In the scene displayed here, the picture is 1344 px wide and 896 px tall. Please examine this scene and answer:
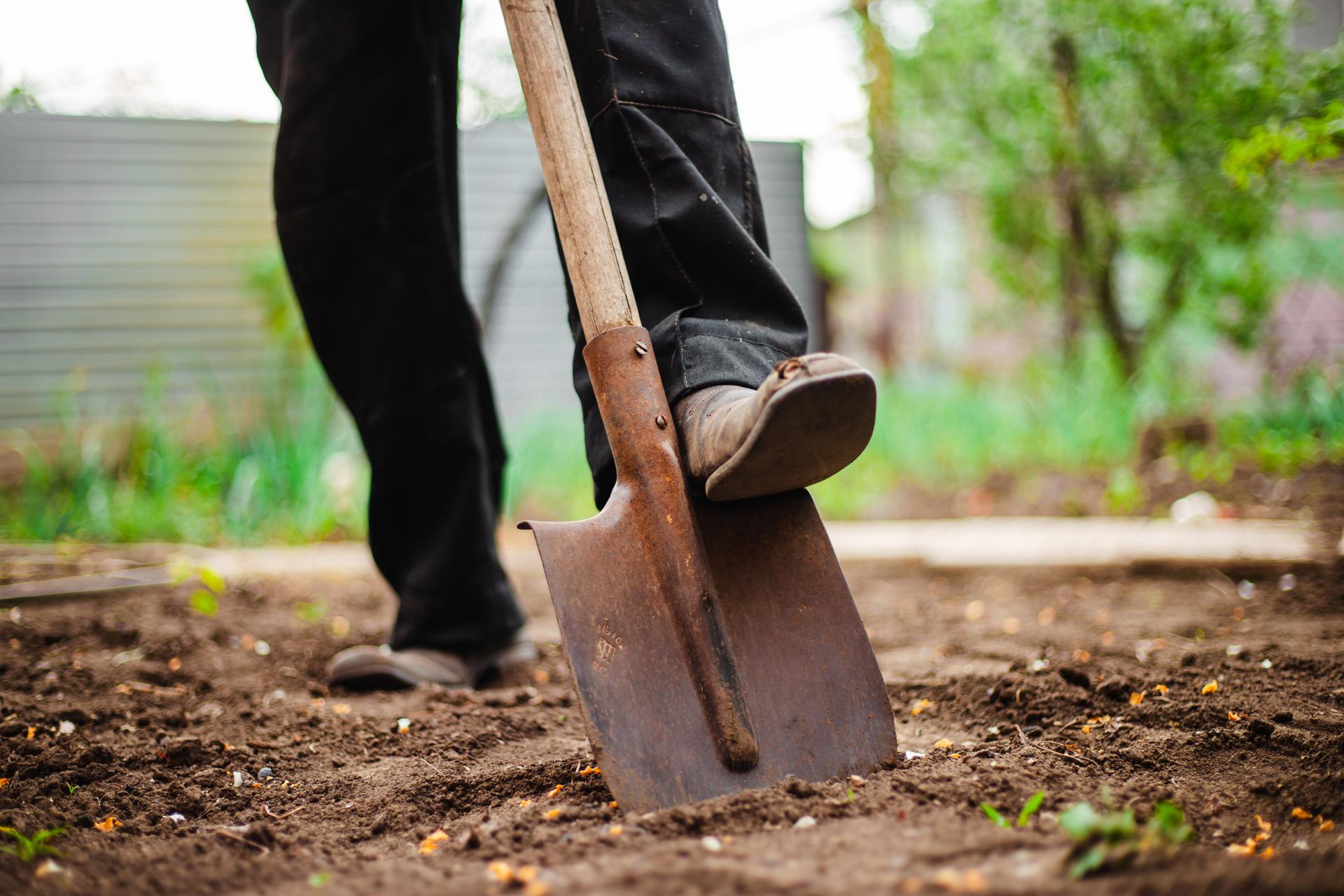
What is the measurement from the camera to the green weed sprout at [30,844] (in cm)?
94

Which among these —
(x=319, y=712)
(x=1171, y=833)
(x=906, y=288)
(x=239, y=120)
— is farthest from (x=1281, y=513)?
(x=239, y=120)

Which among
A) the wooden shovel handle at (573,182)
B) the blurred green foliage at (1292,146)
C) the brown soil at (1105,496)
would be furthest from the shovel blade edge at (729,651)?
the brown soil at (1105,496)

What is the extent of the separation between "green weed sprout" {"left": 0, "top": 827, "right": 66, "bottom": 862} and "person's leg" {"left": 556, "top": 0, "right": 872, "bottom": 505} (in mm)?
735

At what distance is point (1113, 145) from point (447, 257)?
3.90 metres

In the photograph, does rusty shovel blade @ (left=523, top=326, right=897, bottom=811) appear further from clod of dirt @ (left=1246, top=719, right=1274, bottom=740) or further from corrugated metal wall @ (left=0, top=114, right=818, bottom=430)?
corrugated metal wall @ (left=0, top=114, right=818, bottom=430)

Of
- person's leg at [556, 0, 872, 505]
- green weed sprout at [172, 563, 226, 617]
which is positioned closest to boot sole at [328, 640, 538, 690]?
green weed sprout at [172, 563, 226, 617]

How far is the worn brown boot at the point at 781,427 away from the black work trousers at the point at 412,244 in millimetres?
212

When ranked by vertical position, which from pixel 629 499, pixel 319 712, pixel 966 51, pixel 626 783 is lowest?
pixel 319 712

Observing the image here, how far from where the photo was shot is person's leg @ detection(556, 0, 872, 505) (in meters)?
1.23

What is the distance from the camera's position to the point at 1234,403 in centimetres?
438

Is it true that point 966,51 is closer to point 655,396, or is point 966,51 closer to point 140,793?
point 655,396

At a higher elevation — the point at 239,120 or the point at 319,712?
the point at 239,120

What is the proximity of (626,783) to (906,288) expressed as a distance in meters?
5.88

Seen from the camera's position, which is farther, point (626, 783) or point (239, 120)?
point (239, 120)
